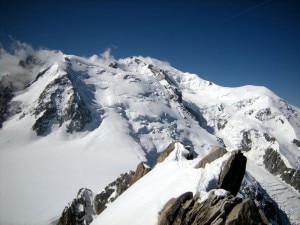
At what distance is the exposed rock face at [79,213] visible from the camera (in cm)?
5675

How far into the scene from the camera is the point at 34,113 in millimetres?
176875

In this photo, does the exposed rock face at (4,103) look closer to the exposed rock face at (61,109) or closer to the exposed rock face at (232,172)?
the exposed rock face at (61,109)

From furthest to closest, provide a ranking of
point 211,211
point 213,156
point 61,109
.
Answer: point 61,109, point 213,156, point 211,211

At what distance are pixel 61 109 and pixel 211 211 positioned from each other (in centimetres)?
16942

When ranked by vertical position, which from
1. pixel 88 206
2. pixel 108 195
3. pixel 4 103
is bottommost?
pixel 108 195

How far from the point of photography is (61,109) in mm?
182875

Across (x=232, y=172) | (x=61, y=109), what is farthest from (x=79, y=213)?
(x=61, y=109)

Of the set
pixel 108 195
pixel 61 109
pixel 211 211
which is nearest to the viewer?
pixel 211 211

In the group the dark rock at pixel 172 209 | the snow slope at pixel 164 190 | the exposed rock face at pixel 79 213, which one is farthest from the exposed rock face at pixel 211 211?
the exposed rock face at pixel 79 213

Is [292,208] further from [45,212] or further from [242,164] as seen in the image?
[242,164]

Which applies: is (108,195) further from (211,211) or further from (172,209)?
(211,211)

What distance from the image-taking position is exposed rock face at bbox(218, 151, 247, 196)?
27.1m

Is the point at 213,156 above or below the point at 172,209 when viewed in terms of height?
above

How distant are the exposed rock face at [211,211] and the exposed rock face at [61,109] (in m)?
154
